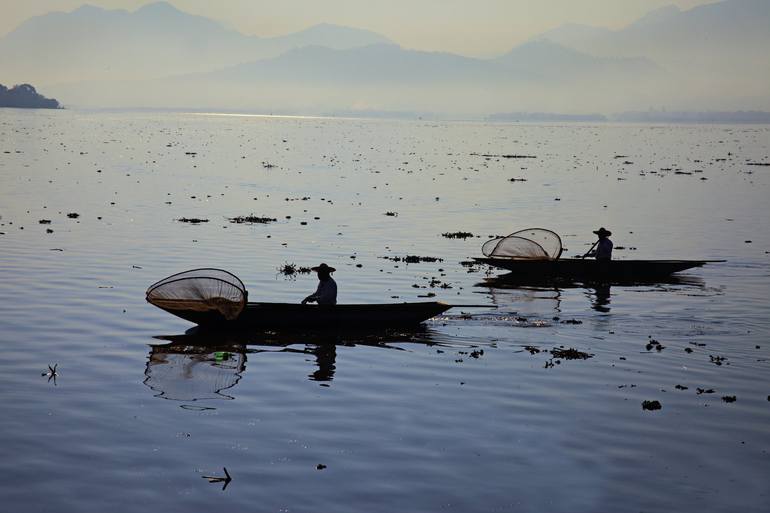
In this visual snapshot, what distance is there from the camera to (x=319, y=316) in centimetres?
3036

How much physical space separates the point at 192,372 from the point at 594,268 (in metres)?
21.9

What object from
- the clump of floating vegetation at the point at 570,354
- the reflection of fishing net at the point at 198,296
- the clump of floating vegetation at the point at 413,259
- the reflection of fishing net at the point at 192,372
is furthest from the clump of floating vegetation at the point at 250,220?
the clump of floating vegetation at the point at 570,354

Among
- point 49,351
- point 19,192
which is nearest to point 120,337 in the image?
point 49,351

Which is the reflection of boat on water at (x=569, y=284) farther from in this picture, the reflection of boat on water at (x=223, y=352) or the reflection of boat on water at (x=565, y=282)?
the reflection of boat on water at (x=223, y=352)

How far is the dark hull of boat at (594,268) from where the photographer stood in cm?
4212

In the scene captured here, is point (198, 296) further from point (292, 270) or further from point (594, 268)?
point (594, 268)

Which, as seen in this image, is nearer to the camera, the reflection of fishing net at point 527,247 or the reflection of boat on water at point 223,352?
the reflection of boat on water at point 223,352

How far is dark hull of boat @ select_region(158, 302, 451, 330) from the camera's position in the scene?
98.6ft

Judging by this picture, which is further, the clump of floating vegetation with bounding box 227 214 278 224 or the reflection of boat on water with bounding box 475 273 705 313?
the clump of floating vegetation with bounding box 227 214 278 224

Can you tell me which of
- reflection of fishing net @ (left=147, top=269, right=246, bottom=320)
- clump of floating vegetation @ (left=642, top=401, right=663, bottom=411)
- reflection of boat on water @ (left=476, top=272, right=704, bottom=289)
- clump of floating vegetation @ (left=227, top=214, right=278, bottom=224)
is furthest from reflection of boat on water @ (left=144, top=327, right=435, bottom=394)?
clump of floating vegetation @ (left=227, top=214, right=278, bottom=224)

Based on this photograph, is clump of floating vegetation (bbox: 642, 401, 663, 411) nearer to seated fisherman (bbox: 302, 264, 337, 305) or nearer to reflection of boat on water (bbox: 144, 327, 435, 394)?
reflection of boat on water (bbox: 144, 327, 435, 394)

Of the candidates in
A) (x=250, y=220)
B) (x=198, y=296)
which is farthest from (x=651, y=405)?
(x=250, y=220)

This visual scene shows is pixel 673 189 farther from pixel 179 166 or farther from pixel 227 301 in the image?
pixel 227 301

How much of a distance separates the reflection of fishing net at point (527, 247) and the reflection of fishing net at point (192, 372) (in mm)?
19347
